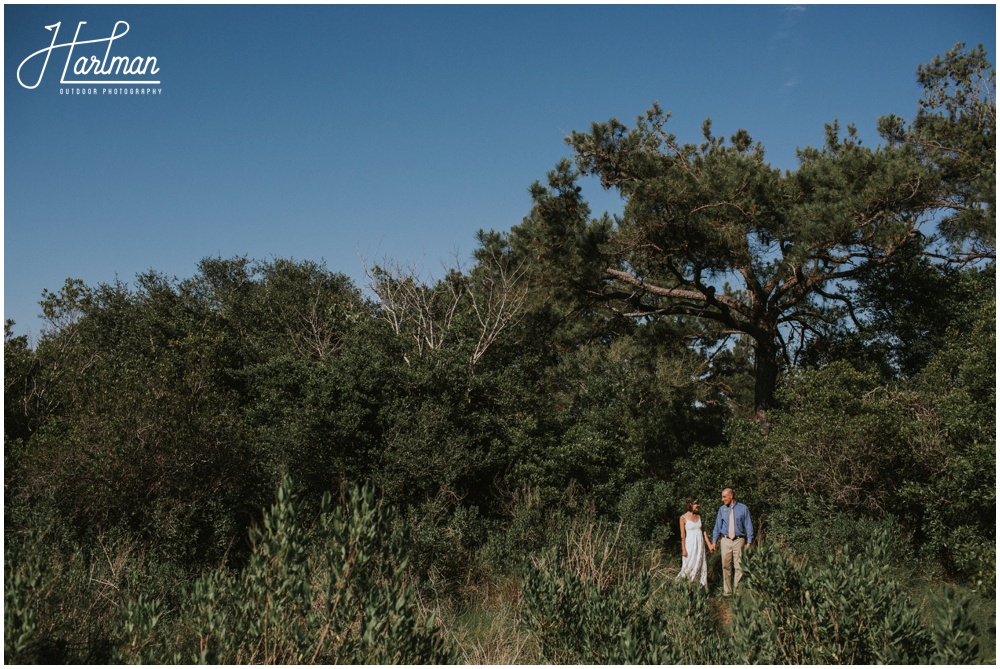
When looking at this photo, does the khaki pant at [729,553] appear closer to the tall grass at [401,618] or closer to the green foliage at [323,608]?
the tall grass at [401,618]

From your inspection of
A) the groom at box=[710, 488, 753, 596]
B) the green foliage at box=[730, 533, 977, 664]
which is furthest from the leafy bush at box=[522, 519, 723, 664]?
the groom at box=[710, 488, 753, 596]

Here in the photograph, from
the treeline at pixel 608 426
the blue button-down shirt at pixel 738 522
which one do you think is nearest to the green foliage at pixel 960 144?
the treeline at pixel 608 426

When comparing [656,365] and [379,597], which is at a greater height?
[656,365]

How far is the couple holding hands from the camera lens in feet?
27.2

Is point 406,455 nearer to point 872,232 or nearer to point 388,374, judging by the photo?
point 388,374

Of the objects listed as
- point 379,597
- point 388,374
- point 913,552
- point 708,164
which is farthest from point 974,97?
point 379,597

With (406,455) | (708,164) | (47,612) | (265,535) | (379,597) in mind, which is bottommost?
(47,612)

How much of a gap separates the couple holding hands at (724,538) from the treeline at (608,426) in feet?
1.74

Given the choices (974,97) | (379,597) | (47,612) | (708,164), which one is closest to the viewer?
(379,597)

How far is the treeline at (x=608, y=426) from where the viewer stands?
5871 millimetres

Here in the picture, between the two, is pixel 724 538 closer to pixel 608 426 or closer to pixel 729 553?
pixel 729 553

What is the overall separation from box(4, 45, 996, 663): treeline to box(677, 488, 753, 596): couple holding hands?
531 mm

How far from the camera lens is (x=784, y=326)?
1548cm

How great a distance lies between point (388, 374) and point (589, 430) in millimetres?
3588
